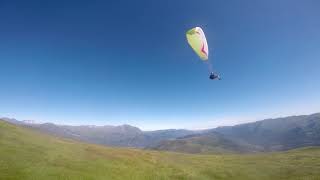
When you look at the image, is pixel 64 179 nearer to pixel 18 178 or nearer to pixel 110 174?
pixel 18 178

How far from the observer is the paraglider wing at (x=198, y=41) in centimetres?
3581

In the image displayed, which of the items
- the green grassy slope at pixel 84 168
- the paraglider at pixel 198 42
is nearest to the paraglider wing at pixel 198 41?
the paraglider at pixel 198 42

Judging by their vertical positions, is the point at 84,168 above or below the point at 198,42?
below

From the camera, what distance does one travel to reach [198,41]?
3606 cm

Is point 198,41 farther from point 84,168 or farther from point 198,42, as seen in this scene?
point 84,168

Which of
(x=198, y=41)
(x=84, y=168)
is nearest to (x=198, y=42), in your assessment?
(x=198, y=41)

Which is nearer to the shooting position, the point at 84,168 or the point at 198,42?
the point at 198,42

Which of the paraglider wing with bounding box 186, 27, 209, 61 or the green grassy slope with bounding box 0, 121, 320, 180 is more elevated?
the paraglider wing with bounding box 186, 27, 209, 61

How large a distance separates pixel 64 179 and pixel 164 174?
18.8m

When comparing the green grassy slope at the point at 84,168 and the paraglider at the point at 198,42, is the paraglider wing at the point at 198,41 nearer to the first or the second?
the paraglider at the point at 198,42

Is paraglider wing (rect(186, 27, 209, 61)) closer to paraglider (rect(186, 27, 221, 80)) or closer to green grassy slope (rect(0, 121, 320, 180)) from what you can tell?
paraglider (rect(186, 27, 221, 80))

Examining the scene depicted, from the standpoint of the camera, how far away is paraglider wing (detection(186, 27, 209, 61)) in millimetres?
35812

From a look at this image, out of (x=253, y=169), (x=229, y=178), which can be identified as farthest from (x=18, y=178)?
(x=253, y=169)

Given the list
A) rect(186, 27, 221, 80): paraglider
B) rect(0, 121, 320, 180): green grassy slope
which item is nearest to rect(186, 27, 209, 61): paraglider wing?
rect(186, 27, 221, 80): paraglider
